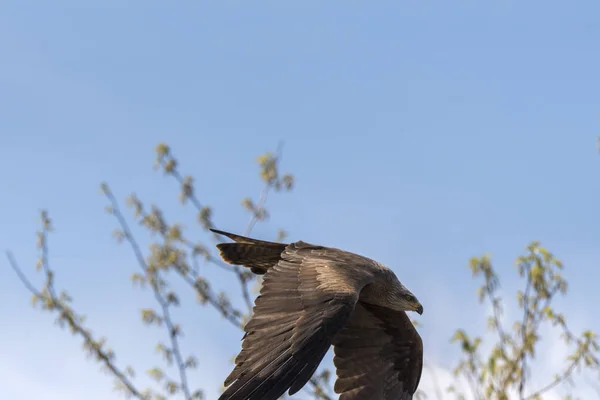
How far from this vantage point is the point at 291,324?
748 cm

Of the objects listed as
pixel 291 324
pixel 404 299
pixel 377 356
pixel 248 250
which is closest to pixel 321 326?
pixel 291 324

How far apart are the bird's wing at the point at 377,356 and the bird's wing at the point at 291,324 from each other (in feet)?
4.39

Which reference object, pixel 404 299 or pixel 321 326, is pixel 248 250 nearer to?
pixel 404 299

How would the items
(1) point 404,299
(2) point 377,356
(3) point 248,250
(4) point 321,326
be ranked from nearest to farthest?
(4) point 321,326 < (3) point 248,250 < (1) point 404,299 < (2) point 377,356

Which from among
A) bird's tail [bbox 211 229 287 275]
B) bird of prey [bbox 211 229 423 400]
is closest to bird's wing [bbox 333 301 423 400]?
bird of prey [bbox 211 229 423 400]

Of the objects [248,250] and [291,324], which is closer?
[291,324]

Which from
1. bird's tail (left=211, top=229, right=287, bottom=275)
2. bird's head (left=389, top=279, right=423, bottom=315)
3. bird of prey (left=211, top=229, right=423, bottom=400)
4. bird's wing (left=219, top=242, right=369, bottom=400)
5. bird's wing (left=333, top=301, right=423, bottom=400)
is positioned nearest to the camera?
bird's wing (left=219, top=242, right=369, bottom=400)

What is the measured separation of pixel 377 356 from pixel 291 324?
2352mm

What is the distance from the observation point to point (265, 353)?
284 inches

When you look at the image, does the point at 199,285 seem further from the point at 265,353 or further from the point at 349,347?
the point at 265,353

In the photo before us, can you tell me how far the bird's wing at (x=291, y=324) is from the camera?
6973 millimetres

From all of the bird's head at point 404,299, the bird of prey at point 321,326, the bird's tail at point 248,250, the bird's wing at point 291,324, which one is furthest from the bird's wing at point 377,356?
the bird's wing at point 291,324

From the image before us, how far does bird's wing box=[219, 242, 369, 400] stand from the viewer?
6.97m

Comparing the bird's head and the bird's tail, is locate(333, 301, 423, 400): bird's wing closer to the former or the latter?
the bird's head
